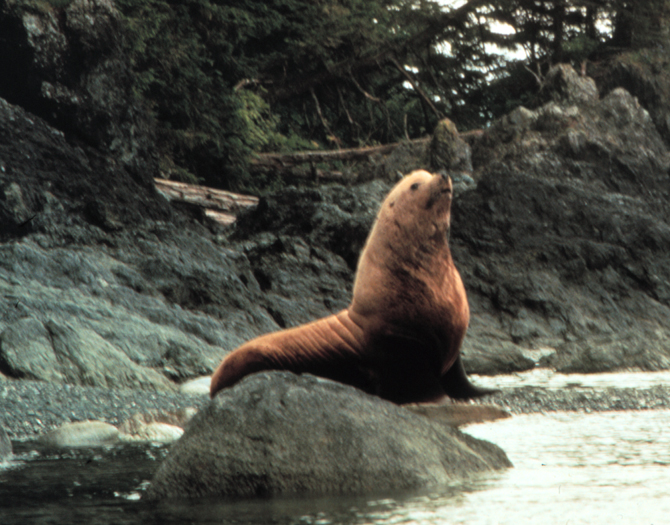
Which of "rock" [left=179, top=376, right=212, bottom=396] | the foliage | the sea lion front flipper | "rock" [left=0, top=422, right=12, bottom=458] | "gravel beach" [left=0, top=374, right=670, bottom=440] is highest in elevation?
the foliage

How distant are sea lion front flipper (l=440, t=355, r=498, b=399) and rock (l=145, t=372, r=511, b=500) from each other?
4.02 ft

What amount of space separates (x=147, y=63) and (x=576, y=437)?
551 inches

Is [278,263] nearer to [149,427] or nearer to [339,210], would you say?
[339,210]

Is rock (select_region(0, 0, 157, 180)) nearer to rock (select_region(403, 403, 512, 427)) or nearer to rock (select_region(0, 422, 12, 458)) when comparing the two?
rock (select_region(0, 422, 12, 458))

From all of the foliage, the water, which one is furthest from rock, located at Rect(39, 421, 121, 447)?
the foliage

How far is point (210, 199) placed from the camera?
1479 centimetres

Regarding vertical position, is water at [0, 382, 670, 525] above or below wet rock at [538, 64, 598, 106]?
below

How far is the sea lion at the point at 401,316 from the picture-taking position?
3.98 metres

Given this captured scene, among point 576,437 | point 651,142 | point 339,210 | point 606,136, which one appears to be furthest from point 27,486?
point 651,142

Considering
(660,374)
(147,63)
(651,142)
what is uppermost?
(147,63)

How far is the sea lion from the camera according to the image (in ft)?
13.1

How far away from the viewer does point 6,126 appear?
9.55 meters

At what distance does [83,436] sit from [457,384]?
1.99 m

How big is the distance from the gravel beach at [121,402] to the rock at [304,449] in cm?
185
